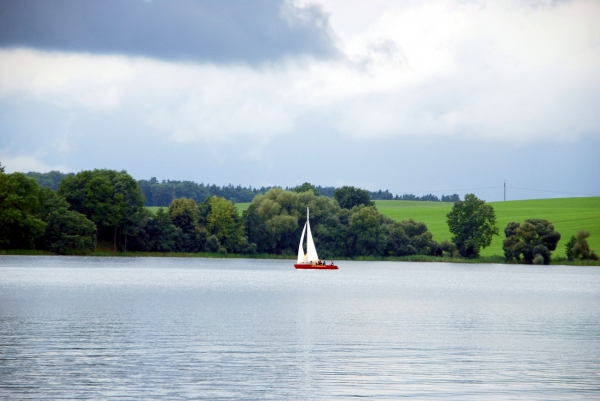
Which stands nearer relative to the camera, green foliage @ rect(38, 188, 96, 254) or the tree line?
green foliage @ rect(38, 188, 96, 254)

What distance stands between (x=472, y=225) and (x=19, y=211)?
221 feet

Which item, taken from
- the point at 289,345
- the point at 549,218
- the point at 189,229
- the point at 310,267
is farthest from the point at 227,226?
the point at 289,345

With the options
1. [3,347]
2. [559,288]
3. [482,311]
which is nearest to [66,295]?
[3,347]

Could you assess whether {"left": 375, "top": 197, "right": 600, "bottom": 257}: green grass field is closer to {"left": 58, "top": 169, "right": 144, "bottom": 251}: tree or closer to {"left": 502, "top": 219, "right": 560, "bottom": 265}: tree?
{"left": 502, "top": 219, "right": 560, "bottom": 265}: tree

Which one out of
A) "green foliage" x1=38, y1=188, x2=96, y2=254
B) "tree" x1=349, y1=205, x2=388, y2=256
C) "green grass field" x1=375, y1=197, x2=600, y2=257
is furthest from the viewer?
"green grass field" x1=375, y1=197, x2=600, y2=257

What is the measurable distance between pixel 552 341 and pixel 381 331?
281 inches

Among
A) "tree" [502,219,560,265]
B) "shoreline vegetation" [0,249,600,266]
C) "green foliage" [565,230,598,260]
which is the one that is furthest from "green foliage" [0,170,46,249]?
"green foliage" [565,230,598,260]

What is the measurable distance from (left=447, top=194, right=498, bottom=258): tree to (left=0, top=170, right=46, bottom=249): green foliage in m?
62.3

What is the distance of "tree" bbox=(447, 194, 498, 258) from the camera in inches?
4852

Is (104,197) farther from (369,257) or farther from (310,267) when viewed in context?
(369,257)

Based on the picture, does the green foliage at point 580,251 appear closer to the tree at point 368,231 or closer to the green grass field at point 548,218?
the green grass field at point 548,218

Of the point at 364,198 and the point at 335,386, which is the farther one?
the point at 364,198

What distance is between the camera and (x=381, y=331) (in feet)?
113

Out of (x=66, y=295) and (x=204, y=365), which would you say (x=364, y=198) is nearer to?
(x=66, y=295)
